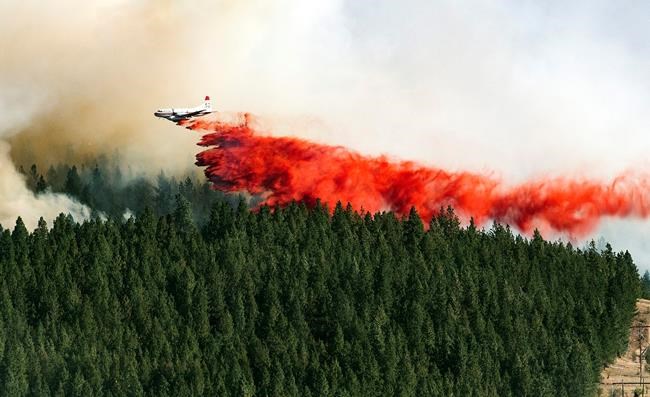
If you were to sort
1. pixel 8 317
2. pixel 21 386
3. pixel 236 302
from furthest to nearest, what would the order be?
pixel 236 302 → pixel 8 317 → pixel 21 386

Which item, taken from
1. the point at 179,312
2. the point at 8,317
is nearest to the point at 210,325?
the point at 179,312

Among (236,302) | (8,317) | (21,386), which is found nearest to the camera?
(21,386)

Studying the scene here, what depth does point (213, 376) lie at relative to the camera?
17762 centimetres

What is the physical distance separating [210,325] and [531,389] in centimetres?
2701

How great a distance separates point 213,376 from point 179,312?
46.0ft

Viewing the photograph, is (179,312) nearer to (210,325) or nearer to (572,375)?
(210,325)

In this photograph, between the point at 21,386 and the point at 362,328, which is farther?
the point at 362,328

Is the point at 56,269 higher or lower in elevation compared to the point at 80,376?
higher

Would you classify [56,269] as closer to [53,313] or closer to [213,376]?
[53,313]

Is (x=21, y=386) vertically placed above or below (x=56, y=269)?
below

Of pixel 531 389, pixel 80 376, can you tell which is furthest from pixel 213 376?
pixel 531 389

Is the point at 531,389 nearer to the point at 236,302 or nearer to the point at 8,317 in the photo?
the point at 236,302

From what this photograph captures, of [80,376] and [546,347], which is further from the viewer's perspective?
[546,347]

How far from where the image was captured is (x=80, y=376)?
171625 mm
